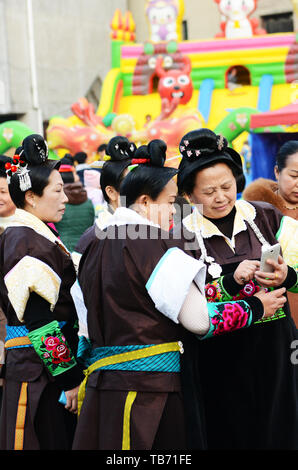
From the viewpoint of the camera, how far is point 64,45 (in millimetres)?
15172

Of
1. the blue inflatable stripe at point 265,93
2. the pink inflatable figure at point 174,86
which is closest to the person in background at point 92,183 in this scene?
the pink inflatable figure at point 174,86

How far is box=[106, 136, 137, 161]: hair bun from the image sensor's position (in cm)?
300

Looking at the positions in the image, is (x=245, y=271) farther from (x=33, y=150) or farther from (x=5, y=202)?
(x=5, y=202)

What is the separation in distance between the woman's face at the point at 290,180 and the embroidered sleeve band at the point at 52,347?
1.46 m

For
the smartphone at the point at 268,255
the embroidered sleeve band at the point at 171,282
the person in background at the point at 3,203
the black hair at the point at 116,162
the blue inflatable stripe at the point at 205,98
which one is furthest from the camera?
the blue inflatable stripe at the point at 205,98

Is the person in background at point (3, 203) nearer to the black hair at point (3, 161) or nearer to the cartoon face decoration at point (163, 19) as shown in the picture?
the black hair at point (3, 161)

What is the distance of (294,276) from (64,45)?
45.6ft

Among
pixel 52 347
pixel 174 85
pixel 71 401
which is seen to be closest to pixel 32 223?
pixel 52 347

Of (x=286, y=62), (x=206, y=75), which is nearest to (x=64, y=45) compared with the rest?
(x=206, y=75)

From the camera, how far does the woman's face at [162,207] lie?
2105 mm

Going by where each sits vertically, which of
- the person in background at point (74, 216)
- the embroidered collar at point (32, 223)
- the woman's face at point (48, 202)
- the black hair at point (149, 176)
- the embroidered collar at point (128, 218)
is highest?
the black hair at point (149, 176)

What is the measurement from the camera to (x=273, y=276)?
226cm

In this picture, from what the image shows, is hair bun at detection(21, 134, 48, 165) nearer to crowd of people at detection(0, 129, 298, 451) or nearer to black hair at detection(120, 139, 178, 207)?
crowd of people at detection(0, 129, 298, 451)
